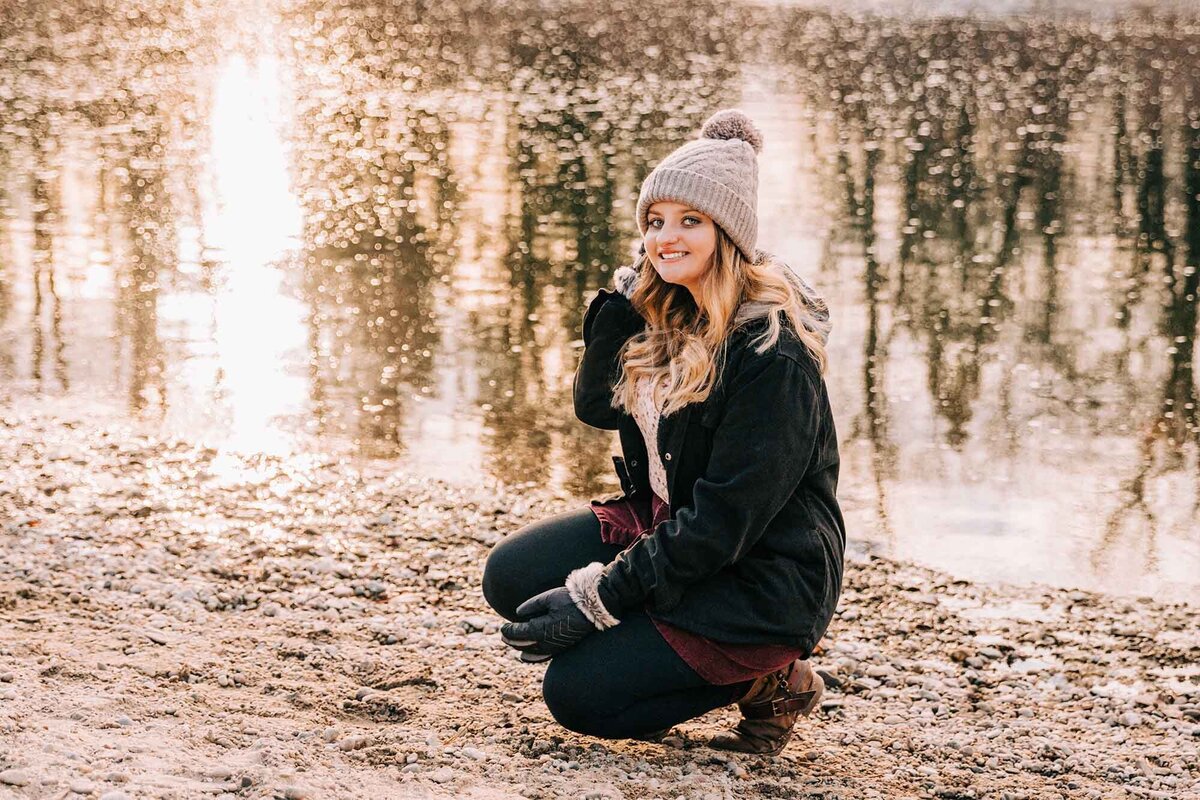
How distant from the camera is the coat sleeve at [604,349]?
4.62 metres

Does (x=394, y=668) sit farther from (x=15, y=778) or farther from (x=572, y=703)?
(x=15, y=778)

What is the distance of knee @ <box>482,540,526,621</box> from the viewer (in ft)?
15.5

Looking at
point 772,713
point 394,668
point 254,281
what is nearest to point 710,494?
point 772,713

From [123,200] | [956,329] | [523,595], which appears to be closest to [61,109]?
[123,200]

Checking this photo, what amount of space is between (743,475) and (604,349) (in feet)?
2.62

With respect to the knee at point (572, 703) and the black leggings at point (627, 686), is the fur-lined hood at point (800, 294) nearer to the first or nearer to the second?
the black leggings at point (627, 686)

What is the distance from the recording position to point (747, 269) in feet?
14.3

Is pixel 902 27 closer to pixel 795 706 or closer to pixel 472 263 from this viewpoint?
pixel 472 263

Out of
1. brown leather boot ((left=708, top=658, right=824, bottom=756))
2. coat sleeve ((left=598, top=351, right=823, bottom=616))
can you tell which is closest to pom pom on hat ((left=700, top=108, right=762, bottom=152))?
coat sleeve ((left=598, top=351, right=823, bottom=616))

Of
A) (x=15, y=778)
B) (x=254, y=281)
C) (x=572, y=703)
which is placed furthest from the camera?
(x=254, y=281)

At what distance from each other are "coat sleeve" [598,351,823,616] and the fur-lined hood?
17 cm

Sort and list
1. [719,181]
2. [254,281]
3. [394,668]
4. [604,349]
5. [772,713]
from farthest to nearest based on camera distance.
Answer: [254,281], [394,668], [604,349], [772,713], [719,181]

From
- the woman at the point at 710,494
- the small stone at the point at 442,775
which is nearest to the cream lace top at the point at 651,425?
the woman at the point at 710,494

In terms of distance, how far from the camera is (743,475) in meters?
4.07
